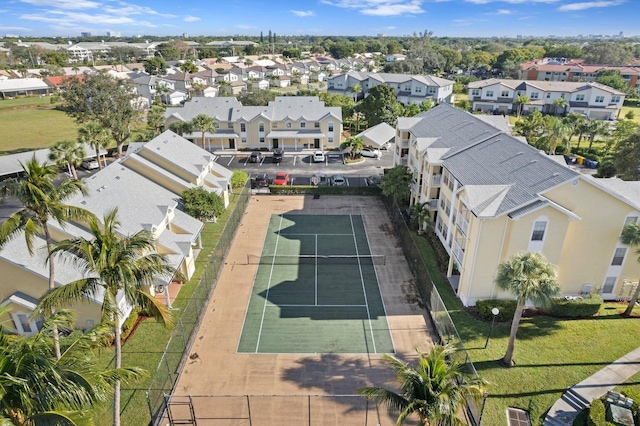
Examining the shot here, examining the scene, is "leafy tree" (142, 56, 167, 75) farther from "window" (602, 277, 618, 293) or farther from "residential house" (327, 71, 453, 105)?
"window" (602, 277, 618, 293)

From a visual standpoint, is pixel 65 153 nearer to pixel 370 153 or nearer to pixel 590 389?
pixel 370 153

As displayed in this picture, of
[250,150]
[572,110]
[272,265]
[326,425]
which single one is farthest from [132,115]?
[572,110]

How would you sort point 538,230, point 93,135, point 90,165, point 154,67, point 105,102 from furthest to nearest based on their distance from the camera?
point 154,67, point 105,102, point 90,165, point 93,135, point 538,230

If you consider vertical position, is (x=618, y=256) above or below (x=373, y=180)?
above

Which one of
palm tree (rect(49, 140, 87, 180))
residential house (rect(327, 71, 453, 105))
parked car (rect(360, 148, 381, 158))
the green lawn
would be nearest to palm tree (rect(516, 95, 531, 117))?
residential house (rect(327, 71, 453, 105))

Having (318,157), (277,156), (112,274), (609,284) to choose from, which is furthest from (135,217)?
(318,157)

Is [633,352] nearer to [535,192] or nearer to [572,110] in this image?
[535,192]

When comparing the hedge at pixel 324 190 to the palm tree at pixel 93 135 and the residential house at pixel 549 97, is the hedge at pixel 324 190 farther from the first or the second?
the residential house at pixel 549 97
